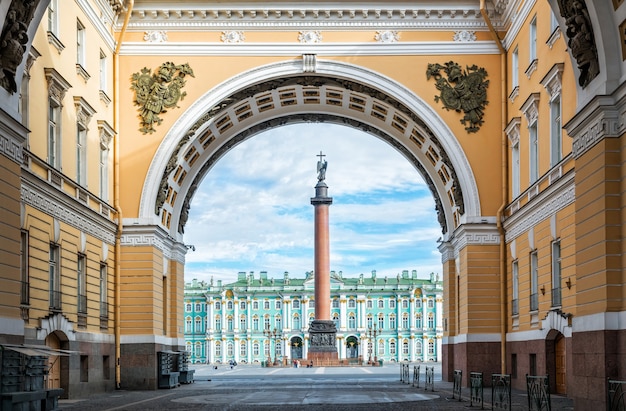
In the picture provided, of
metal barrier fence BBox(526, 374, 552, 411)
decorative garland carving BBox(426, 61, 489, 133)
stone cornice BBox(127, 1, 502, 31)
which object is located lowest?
metal barrier fence BBox(526, 374, 552, 411)

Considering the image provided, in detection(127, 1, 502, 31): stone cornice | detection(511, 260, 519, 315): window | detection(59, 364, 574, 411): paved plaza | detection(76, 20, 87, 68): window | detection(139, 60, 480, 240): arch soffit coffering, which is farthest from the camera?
detection(139, 60, 480, 240): arch soffit coffering

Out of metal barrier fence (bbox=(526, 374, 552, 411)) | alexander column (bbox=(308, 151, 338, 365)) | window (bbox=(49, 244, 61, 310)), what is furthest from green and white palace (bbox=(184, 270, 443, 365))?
metal barrier fence (bbox=(526, 374, 552, 411))

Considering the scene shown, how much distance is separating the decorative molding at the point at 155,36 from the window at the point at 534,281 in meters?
16.5

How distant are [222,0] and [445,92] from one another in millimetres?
9368

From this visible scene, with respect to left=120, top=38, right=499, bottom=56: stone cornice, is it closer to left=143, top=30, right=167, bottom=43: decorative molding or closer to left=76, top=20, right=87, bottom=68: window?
left=143, top=30, right=167, bottom=43: decorative molding

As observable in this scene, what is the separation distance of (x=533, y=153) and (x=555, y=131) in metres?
2.92

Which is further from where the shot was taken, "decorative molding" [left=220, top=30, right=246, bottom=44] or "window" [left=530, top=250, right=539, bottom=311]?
"decorative molding" [left=220, top=30, right=246, bottom=44]

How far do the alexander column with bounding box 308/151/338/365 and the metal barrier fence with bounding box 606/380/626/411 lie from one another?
209 ft

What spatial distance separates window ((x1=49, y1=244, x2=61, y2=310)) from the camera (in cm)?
2903

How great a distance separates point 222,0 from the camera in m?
37.1

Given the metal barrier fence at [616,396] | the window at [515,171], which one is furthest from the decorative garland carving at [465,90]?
the metal barrier fence at [616,396]

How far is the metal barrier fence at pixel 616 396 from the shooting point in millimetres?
16859

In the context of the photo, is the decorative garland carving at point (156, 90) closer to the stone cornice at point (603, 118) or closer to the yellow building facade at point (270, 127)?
the yellow building facade at point (270, 127)

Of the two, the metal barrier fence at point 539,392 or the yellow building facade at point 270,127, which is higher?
the yellow building facade at point 270,127
